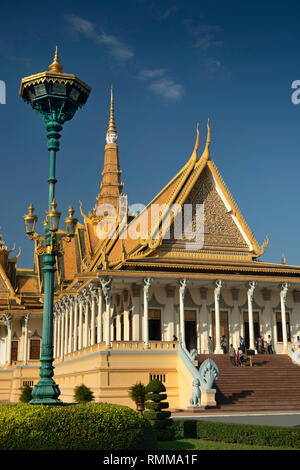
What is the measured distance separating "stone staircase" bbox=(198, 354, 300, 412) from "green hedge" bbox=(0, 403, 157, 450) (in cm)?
1130

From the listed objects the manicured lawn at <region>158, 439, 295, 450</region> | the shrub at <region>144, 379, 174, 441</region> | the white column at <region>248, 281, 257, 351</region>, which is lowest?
the manicured lawn at <region>158, 439, 295, 450</region>

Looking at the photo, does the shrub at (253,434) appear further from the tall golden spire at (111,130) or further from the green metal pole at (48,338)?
the tall golden spire at (111,130)

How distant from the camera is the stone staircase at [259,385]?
915 inches

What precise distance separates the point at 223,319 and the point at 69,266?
50.7 ft

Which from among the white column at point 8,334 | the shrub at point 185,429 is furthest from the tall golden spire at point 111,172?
the shrub at point 185,429

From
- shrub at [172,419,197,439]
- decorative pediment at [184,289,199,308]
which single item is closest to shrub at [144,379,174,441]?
shrub at [172,419,197,439]

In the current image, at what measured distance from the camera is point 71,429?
1120 centimetres

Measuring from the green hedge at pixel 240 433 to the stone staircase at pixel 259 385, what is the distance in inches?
269

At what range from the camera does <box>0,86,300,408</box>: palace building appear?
88.7 ft

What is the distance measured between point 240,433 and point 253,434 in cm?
35

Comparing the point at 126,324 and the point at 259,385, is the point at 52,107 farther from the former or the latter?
the point at 126,324

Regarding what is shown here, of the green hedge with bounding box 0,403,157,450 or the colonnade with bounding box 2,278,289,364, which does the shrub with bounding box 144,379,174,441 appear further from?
the colonnade with bounding box 2,278,289,364

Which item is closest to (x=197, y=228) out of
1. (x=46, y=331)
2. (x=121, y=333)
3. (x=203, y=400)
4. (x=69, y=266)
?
(x=121, y=333)

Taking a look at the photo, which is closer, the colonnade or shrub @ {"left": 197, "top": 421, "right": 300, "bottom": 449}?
shrub @ {"left": 197, "top": 421, "right": 300, "bottom": 449}
